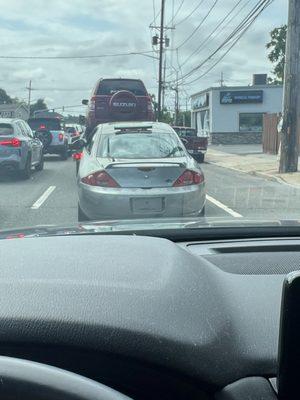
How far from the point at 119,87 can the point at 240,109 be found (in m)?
34.4

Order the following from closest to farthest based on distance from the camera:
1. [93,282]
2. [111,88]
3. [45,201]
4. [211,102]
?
1. [93,282]
2. [45,201]
3. [111,88]
4. [211,102]

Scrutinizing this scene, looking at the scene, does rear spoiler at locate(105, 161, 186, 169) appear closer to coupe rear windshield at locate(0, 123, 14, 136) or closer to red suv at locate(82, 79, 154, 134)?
coupe rear windshield at locate(0, 123, 14, 136)

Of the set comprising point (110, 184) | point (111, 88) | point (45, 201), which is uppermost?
point (111, 88)

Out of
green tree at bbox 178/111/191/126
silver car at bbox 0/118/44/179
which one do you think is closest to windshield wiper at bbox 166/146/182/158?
silver car at bbox 0/118/44/179

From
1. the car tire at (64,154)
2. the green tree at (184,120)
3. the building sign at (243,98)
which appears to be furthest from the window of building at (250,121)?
the car tire at (64,154)

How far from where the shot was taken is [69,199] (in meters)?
12.9

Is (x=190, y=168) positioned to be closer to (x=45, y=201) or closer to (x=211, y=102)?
(x=45, y=201)

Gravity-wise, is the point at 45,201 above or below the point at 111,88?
below

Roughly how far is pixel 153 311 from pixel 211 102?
54.3 m

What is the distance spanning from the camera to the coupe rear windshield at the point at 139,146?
910 centimetres

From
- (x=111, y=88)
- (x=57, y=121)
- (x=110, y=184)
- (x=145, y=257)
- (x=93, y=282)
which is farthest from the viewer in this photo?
(x=57, y=121)

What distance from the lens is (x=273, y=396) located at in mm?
1604

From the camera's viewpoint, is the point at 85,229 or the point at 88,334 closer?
the point at 88,334

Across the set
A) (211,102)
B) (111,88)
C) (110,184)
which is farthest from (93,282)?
(211,102)
